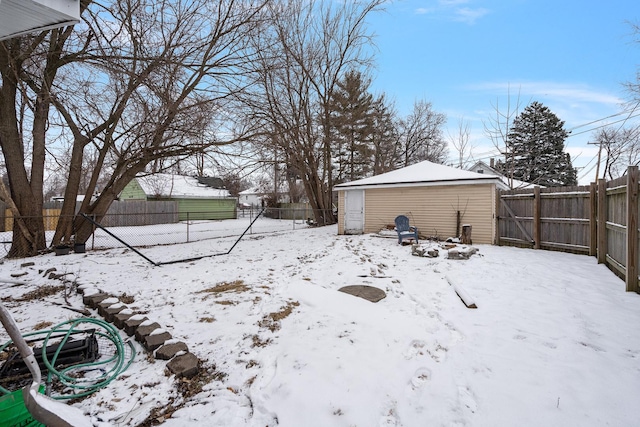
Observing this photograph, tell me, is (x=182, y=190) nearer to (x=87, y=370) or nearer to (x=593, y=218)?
(x=87, y=370)

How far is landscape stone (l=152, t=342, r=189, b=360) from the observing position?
8.12 ft

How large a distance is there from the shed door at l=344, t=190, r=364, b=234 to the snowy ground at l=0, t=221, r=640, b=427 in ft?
21.2

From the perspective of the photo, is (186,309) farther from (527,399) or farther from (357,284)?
(527,399)

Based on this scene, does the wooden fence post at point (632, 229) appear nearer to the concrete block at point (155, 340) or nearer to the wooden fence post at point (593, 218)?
the wooden fence post at point (593, 218)

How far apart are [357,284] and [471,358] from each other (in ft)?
7.07

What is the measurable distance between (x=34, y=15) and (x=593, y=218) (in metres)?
9.09

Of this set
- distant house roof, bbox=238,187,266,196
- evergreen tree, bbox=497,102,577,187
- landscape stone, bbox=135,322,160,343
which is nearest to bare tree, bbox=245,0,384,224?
landscape stone, bbox=135,322,160,343

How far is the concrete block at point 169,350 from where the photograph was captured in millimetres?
2476

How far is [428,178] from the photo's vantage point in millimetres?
10031

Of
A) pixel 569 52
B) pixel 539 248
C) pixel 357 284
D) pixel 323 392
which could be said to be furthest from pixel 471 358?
pixel 569 52

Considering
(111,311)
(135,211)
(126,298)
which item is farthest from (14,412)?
(135,211)

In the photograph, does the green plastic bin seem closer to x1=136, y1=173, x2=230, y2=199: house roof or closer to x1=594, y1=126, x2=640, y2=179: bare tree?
x1=136, y1=173, x2=230, y2=199: house roof

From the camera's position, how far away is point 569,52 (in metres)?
12.4

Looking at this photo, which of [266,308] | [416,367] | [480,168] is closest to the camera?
[416,367]
